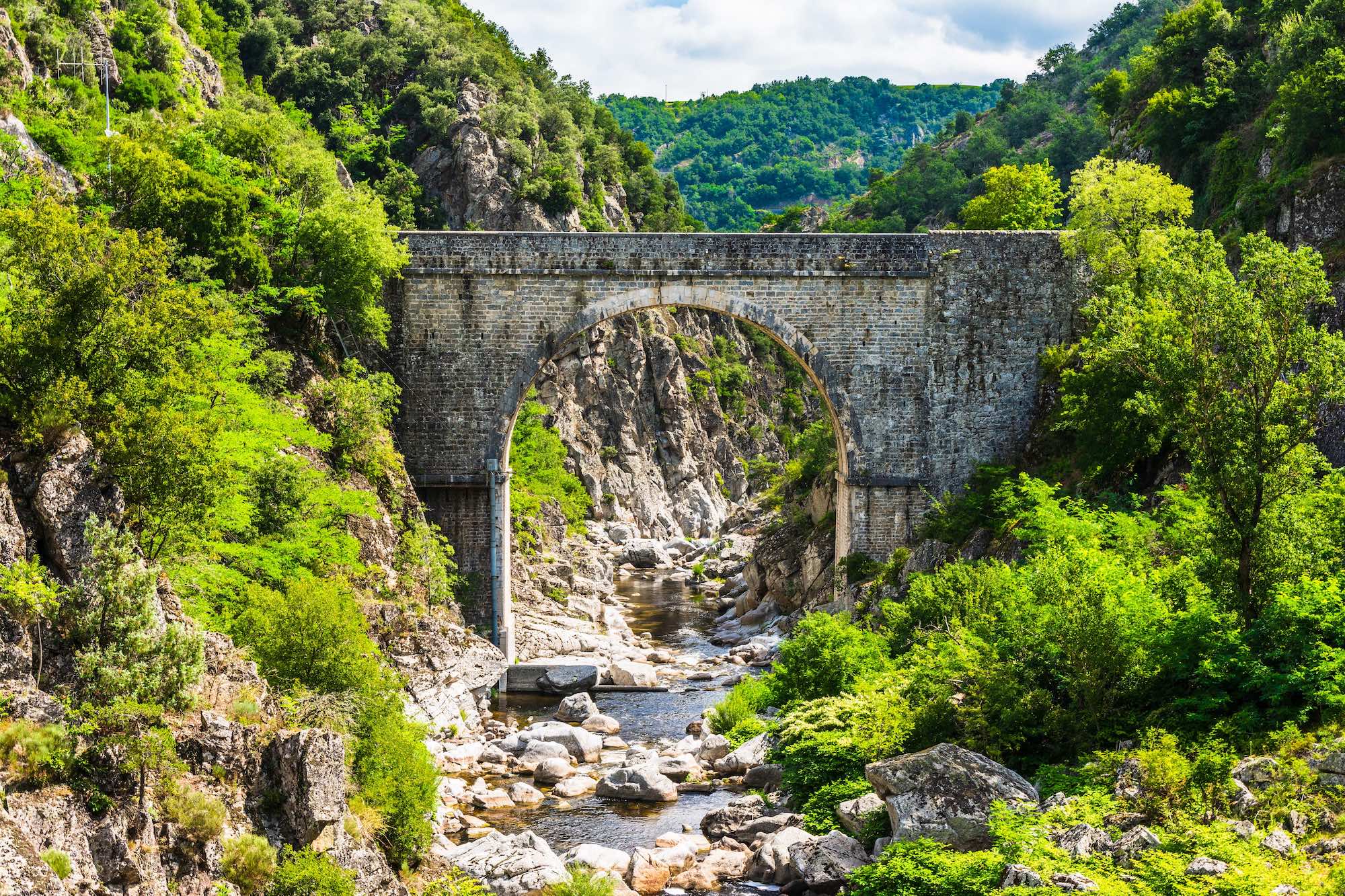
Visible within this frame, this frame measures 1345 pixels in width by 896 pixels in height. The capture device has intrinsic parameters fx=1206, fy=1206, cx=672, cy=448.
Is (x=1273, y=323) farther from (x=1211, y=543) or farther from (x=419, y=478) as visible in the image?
(x=419, y=478)

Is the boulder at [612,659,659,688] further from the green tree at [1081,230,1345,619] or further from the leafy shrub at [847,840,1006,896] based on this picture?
the green tree at [1081,230,1345,619]

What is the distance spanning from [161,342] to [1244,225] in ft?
83.1

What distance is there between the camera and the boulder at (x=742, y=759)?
71.1 ft

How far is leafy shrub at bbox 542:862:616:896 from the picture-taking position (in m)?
15.5

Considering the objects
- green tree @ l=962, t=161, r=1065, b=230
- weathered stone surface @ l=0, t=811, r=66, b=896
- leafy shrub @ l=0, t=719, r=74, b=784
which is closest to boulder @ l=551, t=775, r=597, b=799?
leafy shrub @ l=0, t=719, r=74, b=784

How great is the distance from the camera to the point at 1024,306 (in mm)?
29688

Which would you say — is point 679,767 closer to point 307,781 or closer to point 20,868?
point 307,781

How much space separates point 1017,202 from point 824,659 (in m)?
19.5

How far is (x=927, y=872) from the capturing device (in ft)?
47.7

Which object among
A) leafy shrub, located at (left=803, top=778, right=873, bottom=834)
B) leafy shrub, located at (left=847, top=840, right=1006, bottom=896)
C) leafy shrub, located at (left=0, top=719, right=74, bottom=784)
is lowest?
Answer: leafy shrub, located at (left=803, top=778, right=873, bottom=834)

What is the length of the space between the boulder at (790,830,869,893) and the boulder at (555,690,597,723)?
9247 mm

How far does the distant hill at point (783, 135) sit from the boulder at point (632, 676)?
7118 centimetres

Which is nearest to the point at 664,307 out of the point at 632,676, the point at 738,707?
the point at 632,676

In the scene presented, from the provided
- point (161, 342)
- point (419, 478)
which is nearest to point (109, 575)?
point (161, 342)
